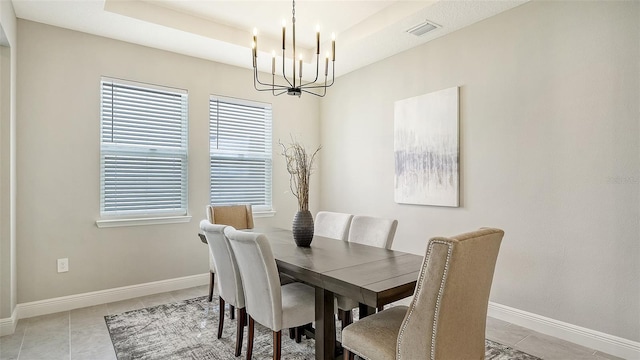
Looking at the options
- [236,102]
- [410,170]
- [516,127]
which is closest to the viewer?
[516,127]

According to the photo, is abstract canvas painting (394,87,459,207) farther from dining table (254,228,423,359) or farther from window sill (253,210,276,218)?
window sill (253,210,276,218)

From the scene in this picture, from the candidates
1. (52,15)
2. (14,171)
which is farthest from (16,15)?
(14,171)

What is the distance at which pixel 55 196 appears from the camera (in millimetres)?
3250

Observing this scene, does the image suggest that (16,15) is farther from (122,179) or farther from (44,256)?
(44,256)

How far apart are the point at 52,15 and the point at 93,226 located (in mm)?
1908

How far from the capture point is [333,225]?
10.5ft

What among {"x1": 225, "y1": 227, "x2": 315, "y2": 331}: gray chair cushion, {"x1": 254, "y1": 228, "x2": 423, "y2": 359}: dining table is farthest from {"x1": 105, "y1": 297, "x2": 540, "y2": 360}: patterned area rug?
{"x1": 254, "y1": 228, "x2": 423, "y2": 359}: dining table

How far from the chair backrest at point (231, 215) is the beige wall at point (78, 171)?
571mm

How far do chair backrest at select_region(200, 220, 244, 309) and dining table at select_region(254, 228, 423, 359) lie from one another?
309 millimetres

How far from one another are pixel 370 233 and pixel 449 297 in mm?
1421

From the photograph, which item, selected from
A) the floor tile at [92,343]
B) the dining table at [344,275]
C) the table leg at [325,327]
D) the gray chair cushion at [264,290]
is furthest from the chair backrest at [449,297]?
the floor tile at [92,343]

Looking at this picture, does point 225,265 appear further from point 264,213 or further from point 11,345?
point 264,213

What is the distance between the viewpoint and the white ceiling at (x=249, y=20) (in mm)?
2973

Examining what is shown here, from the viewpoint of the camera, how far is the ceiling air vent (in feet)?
10.5
